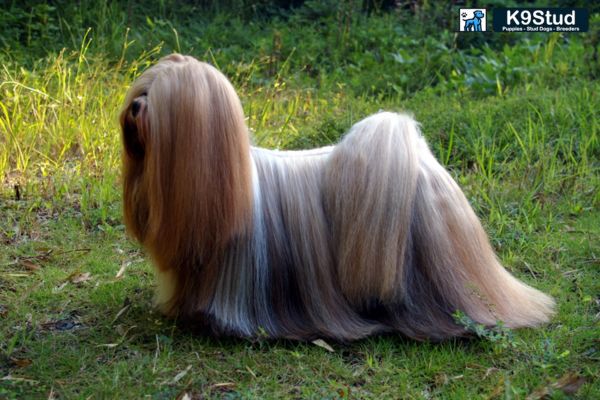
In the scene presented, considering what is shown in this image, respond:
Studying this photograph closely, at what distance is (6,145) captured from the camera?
6176 millimetres

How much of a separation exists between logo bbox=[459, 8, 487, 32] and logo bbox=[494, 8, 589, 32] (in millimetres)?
132

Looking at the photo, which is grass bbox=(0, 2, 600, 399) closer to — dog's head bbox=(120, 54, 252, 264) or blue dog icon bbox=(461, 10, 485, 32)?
blue dog icon bbox=(461, 10, 485, 32)

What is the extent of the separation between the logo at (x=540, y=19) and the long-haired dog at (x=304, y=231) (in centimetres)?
531

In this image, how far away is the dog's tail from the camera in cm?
390

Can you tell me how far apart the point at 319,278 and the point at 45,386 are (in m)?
1.27

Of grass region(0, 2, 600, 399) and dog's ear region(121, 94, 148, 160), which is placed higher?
dog's ear region(121, 94, 148, 160)

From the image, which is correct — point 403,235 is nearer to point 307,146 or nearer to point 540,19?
point 307,146

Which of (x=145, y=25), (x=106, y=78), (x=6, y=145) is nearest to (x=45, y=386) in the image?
(x=6, y=145)

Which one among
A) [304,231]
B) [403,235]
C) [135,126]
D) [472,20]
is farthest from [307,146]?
[472,20]

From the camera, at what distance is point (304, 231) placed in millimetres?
4000

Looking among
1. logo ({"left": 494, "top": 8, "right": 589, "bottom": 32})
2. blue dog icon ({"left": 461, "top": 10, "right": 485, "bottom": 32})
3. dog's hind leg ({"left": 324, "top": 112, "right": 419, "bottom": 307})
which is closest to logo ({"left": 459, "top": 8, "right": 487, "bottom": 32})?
blue dog icon ({"left": 461, "top": 10, "right": 485, "bottom": 32})

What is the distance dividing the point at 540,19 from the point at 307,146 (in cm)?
365

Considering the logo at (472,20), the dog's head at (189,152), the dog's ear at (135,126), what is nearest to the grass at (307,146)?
the logo at (472,20)

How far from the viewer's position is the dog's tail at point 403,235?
390 cm
